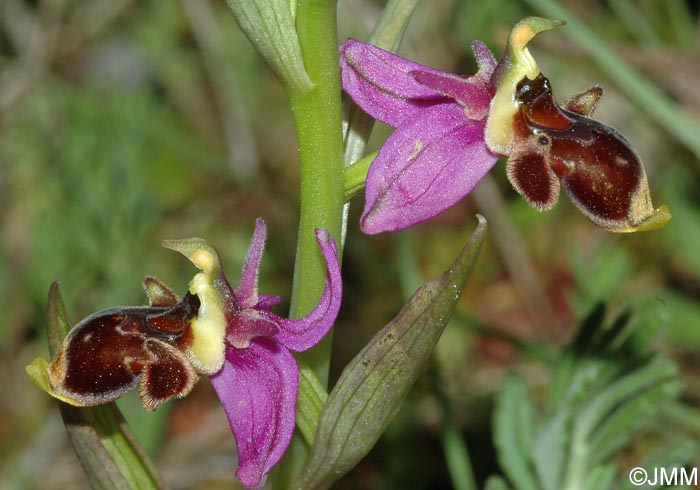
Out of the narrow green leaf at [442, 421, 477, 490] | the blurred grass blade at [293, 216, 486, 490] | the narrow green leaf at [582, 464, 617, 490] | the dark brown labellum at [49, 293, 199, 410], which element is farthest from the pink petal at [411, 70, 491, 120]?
the narrow green leaf at [442, 421, 477, 490]

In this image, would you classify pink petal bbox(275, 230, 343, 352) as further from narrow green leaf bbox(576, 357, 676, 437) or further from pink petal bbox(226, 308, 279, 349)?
narrow green leaf bbox(576, 357, 676, 437)

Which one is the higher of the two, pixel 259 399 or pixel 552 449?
pixel 259 399

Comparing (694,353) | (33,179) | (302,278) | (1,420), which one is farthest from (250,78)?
(302,278)

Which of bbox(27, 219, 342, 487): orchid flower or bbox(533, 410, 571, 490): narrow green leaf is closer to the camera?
bbox(27, 219, 342, 487): orchid flower

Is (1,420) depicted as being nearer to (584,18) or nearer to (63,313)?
(63,313)

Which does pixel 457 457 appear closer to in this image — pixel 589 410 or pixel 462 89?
pixel 589 410

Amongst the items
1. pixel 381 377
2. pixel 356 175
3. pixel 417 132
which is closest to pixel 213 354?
pixel 381 377
